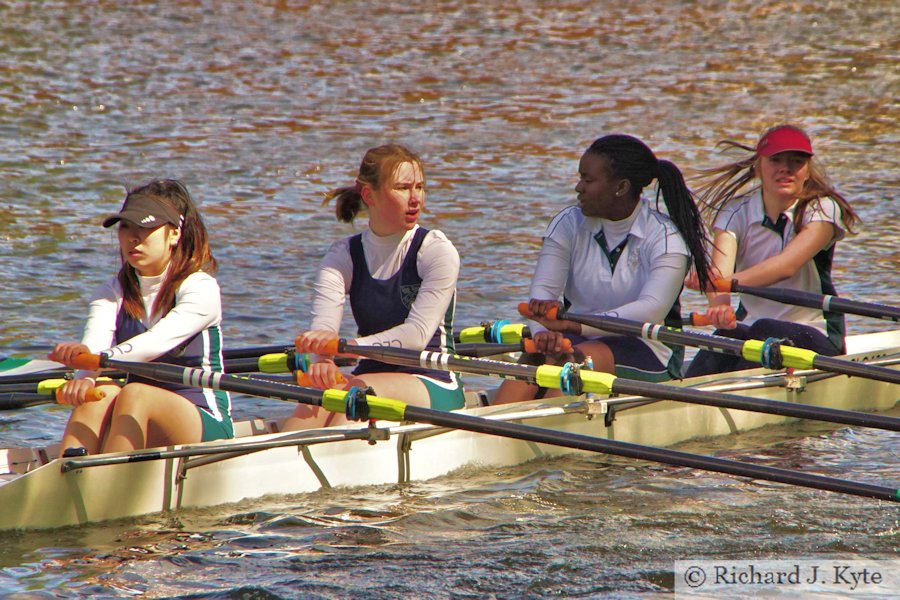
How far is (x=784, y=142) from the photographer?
6777mm

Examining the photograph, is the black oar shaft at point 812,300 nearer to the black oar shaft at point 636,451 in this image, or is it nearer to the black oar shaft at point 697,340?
the black oar shaft at point 697,340

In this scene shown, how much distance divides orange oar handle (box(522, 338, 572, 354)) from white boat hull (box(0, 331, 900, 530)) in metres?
0.25

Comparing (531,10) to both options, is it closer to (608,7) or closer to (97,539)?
(608,7)

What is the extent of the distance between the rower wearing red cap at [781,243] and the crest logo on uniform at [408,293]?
1.70m

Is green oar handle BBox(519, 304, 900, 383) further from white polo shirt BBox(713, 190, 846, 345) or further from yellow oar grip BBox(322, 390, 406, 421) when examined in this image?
yellow oar grip BBox(322, 390, 406, 421)

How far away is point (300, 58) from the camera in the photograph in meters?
20.5

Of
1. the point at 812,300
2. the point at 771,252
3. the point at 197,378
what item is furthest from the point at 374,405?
the point at 771,252

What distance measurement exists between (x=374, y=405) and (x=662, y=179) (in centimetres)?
206

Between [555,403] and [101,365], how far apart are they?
2.10 meters

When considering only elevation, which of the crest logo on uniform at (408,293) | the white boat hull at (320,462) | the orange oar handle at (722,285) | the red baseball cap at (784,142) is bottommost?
the white boat hull at (320,462)

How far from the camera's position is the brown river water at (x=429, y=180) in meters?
5.02

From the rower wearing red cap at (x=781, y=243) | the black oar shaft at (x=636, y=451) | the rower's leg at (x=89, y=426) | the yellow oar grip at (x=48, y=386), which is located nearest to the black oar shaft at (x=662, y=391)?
the black oar shaft at (x=636, y=451)

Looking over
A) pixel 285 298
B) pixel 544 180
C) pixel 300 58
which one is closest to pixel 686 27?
pixel 300 58

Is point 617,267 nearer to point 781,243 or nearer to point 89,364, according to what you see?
point 781,243
